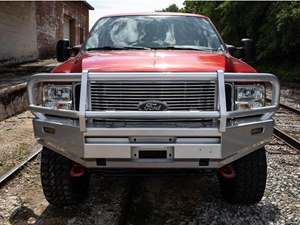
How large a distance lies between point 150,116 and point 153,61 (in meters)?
0.61

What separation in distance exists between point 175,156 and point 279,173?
7.00 feet

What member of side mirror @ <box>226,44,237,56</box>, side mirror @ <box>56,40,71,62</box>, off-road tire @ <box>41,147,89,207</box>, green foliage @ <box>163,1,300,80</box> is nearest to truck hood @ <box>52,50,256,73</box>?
off-road tire @ <box>41,147,89,207</box>

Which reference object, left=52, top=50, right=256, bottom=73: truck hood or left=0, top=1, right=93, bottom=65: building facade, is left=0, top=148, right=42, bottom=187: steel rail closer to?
left=52, top=50, right=256, bottom=73: truck hood

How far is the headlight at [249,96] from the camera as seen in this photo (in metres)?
3.28

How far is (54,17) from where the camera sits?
2467 cm

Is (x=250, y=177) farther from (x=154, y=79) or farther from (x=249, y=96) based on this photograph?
(x=154, y=79)

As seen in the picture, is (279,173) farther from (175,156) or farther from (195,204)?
(175,156)

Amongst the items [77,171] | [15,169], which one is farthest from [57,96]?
[15,169]

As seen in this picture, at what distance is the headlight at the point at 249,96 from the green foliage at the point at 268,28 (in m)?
13.0

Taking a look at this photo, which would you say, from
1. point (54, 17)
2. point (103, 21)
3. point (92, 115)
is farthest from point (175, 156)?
point (54, 17)

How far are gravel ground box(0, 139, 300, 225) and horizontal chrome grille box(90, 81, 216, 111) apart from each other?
103 cm

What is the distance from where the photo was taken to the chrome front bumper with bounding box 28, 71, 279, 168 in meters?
3.07

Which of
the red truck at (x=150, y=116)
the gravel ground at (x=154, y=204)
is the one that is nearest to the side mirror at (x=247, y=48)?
the gravel ground at (x=154, y=204)

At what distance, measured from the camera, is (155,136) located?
309 cm
